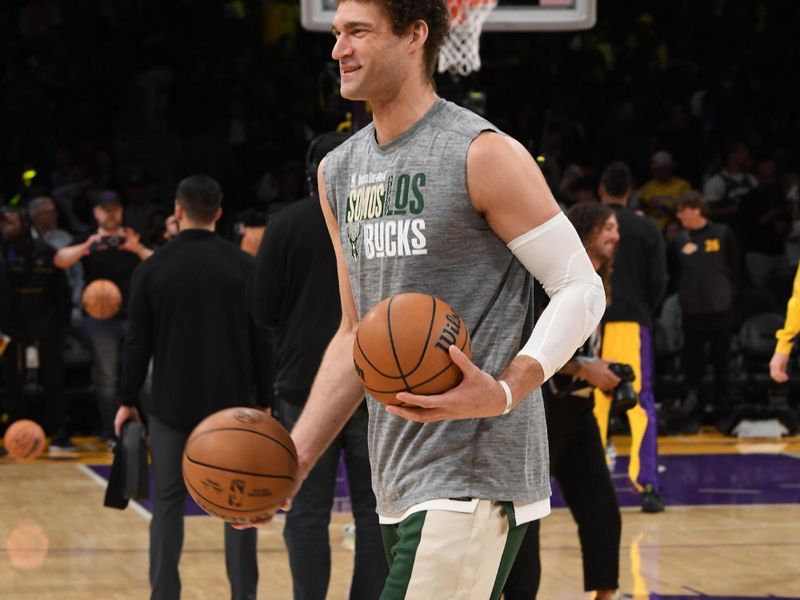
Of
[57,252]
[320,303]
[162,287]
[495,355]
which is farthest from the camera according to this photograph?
[57,252]

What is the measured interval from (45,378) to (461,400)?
10286mm

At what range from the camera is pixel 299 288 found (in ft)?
19.5

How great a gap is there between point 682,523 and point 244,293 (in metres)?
3.79

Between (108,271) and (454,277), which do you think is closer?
(454,277)

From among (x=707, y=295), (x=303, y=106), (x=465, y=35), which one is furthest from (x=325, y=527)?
(x=303, y=106)

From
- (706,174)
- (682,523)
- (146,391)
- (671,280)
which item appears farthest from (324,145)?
(706,174)

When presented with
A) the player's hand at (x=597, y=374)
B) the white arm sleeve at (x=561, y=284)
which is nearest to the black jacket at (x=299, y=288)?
the player's hand at (x=597, y=374)

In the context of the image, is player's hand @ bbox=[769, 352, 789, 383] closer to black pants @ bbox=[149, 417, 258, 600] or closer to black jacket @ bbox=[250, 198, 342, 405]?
black jacket @ bbox=[250, 198, 342, 405]

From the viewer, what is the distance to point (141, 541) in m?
8.54

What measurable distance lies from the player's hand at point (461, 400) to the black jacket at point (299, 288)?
3077 mm

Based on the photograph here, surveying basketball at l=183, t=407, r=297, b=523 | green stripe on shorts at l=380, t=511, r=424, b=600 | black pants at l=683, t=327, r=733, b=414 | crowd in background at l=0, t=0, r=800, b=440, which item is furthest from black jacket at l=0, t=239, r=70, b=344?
green stripe on shorts at l=380, t=511, r=424, b=600

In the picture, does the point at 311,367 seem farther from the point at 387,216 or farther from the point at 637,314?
the point at 637,314

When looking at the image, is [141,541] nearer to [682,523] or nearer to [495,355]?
[682,523]

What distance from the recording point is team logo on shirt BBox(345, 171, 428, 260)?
3.13 m
